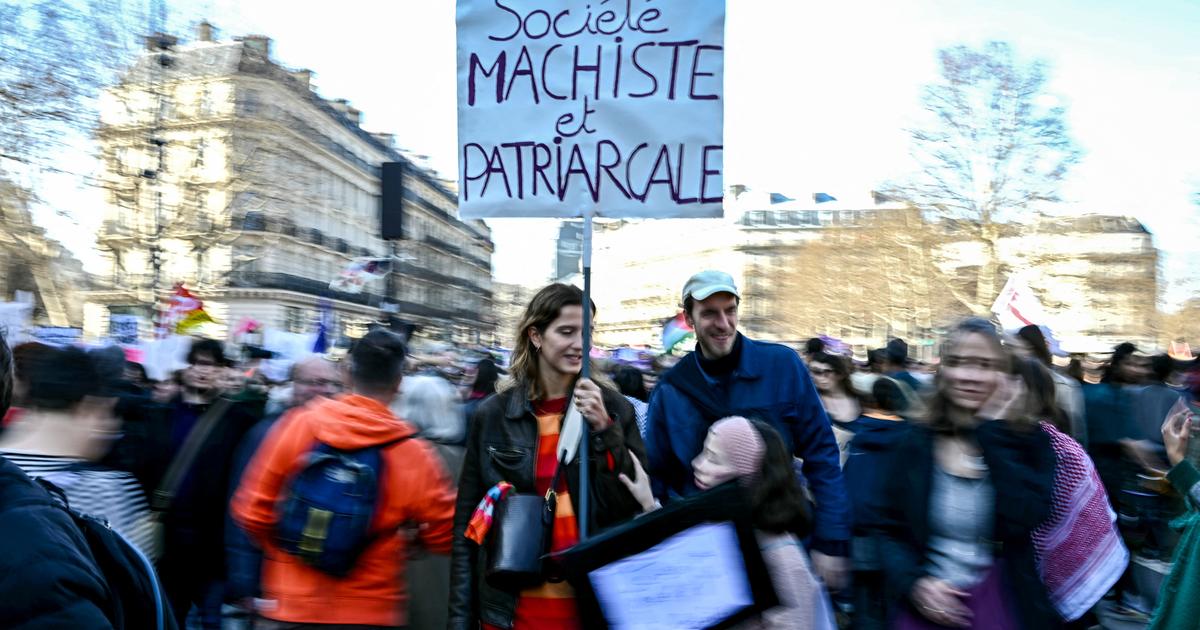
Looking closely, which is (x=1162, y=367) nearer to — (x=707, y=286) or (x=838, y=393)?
(x=838, y=393)

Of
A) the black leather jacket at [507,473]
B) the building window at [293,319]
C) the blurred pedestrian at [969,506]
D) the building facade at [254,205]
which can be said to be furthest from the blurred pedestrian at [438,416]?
the building window at [293,319]

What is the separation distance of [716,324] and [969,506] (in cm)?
104

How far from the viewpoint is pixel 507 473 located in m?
3.04

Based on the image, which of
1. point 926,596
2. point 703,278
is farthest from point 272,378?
point 926,596

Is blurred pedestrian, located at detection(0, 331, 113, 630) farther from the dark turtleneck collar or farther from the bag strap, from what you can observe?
the bag strap

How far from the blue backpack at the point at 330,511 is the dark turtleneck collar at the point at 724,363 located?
118 cm

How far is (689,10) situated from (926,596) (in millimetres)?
1833

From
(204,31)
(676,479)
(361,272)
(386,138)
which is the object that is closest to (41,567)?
(676,479)

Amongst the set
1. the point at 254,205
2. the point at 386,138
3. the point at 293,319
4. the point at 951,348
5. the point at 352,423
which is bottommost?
the point at 352,423

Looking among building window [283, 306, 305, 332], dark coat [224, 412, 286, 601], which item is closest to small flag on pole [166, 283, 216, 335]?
dark coat [224, 412, 286, 601]

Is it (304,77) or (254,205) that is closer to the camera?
(254,205)

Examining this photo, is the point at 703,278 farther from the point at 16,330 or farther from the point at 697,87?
the point at 16,330

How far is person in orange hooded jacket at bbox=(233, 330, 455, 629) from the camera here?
9.97ft

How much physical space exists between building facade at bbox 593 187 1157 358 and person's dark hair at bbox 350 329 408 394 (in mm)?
1347
